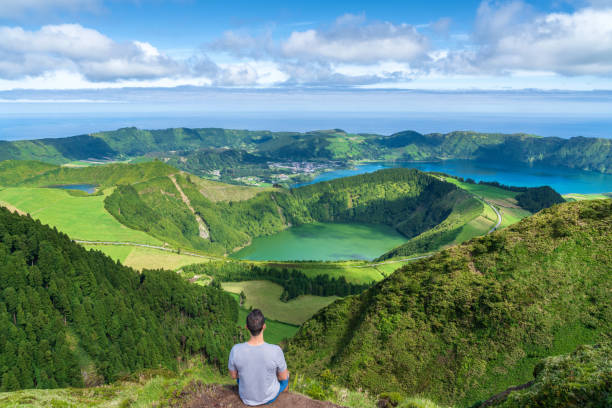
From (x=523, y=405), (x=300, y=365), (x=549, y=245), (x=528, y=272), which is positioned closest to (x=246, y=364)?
(x=523, y=405)

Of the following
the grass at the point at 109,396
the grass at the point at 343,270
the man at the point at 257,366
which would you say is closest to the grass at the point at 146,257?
the grass at the point at 343,270

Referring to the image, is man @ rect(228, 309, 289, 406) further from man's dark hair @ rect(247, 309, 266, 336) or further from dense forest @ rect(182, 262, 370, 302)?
dense forest @ rect(182, 262, 370, 302)

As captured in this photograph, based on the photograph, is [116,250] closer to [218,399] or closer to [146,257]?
[146,257]

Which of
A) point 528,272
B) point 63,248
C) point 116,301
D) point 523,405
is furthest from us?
point 63,248

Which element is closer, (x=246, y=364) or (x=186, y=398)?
(x=246, y=364)

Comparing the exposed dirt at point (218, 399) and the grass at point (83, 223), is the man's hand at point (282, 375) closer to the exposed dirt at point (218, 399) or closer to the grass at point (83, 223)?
the exposed dirt at point (218, 399)


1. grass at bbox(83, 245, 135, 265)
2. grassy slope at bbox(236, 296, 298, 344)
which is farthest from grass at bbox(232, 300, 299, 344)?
grass at bbox(83, 245, 135, 265)

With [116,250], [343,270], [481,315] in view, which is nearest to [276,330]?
[343,270]

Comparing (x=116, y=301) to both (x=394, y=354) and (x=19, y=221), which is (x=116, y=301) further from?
(x=394, y=354)
